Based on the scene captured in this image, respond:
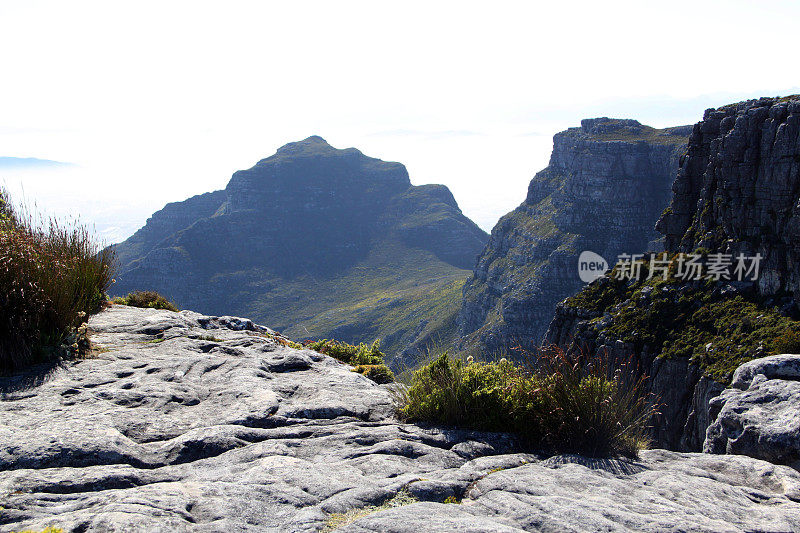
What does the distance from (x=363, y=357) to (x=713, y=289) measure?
69.2 m

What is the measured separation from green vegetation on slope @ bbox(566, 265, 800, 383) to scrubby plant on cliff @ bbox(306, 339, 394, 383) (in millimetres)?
43296

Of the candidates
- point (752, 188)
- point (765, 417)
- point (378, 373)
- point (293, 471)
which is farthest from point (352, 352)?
point (752, 188)

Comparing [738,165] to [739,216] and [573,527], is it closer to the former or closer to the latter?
[739,216]

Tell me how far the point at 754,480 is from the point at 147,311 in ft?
54.4

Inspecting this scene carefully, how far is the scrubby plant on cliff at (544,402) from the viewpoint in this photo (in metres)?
8.22

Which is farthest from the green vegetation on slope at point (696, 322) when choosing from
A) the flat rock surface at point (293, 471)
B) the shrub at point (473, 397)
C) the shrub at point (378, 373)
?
the flat rock surface at point (293, 471)

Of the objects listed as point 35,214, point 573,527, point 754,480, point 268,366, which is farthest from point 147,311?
point 754,480

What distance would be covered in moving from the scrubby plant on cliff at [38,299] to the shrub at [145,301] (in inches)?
205

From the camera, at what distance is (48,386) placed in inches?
366

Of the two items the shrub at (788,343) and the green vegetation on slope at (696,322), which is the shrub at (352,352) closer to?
the shrub at (788,343)

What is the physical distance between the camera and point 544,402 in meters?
8.47

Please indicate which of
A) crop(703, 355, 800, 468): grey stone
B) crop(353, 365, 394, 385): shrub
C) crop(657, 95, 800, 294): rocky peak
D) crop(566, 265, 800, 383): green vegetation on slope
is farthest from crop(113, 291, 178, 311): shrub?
crop(657, 95, 800, 294): rocky peak

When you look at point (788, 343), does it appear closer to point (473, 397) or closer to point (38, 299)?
point (473, 397)

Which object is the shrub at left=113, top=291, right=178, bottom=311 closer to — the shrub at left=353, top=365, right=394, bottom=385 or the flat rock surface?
the flat rock surface
